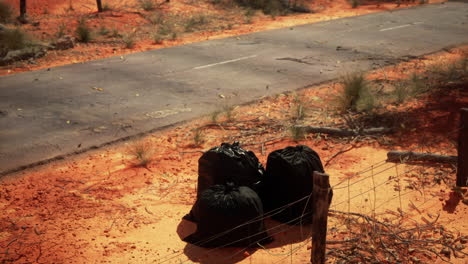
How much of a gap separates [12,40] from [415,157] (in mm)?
12023

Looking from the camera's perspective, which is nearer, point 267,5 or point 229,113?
point 229,113

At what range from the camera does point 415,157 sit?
7574 millimetres

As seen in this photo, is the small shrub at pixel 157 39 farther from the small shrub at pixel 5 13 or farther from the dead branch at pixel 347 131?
the dead branch at pixel 347 131

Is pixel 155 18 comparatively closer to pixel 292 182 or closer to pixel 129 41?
pixel 129 41

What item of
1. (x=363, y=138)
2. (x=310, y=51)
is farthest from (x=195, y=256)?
(x=310, y=51)

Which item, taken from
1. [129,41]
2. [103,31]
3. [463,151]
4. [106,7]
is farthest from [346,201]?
[106,7]

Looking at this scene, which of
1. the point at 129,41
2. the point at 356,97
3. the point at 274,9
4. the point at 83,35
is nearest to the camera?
the point at 356,97

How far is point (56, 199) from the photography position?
6707mm

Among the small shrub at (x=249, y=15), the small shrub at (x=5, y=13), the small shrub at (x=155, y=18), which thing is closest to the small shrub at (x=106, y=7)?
the small shrub at (x=155, y=18)

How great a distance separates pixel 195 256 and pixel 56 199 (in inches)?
88.9

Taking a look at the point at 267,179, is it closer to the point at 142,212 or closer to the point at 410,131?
the point at 142,212

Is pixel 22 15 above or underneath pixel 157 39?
above

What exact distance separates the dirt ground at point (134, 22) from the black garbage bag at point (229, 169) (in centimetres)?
916

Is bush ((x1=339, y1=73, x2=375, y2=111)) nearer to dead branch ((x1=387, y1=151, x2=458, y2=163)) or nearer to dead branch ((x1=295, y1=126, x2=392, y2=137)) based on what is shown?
dead branch ((x1=295, y1=126, x2=392, y2=137))
